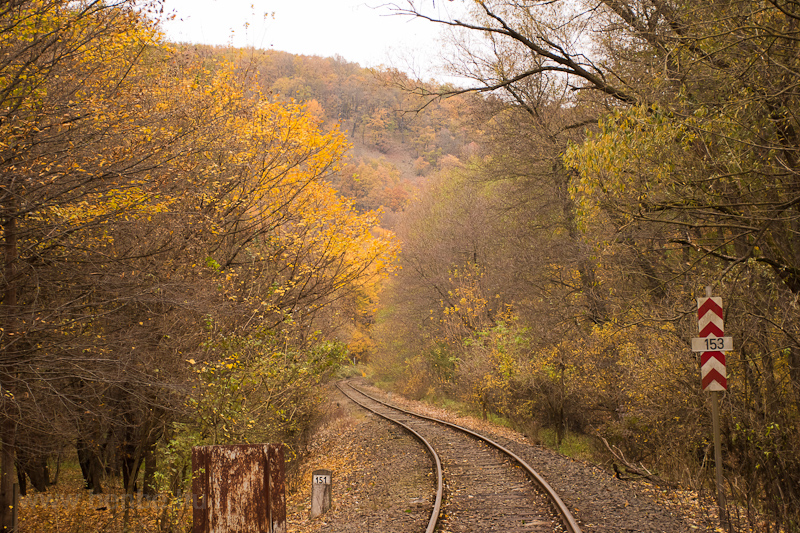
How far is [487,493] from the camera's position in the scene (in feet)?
31.2

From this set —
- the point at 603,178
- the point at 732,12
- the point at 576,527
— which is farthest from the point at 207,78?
the point at 576,527

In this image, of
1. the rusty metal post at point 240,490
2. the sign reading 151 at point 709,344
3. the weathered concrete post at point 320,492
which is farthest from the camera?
the weathered concrete post at point 320,492

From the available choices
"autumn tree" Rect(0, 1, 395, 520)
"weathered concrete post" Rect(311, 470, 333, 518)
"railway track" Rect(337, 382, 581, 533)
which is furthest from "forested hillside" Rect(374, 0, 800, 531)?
"weathered concrete post" Rect(311, 470, 333, 518)

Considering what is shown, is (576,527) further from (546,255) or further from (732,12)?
(546,255)

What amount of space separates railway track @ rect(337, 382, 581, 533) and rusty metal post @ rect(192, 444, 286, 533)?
17.2ft

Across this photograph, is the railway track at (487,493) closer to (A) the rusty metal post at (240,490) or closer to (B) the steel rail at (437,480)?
(B) the steel rail at (437,480)

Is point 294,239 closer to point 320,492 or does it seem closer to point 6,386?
point 320,492

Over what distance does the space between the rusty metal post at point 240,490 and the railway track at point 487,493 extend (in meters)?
5.25

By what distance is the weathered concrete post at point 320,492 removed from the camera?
32.6 feet

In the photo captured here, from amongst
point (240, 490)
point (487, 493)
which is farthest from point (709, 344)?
point (240, 490)

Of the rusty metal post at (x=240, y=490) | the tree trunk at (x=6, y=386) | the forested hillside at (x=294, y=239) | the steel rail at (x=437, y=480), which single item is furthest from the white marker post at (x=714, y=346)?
the tree trunk at (x=6, y=386)

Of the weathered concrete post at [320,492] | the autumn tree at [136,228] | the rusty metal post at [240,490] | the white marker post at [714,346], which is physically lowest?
the weathered concrete post at [320,492]

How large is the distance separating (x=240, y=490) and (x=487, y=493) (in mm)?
7548

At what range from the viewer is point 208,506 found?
2799mm
